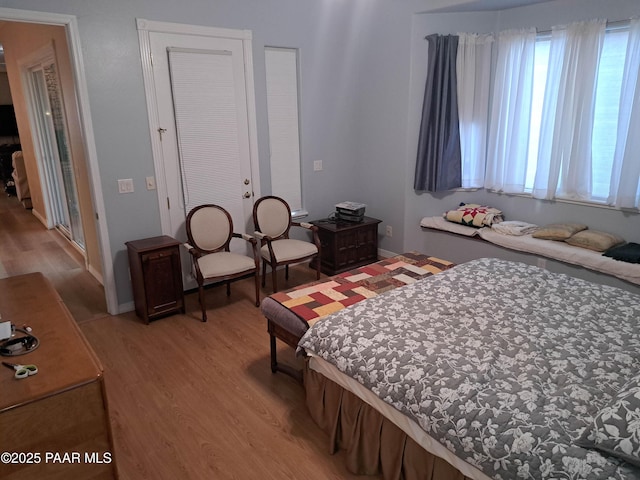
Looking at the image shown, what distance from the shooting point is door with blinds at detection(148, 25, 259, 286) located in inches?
144

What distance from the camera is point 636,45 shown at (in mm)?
3264

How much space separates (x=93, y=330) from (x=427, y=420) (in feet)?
9.45

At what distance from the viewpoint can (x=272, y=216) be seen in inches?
167

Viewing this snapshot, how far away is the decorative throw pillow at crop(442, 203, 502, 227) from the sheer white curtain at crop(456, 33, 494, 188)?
32 centimetres

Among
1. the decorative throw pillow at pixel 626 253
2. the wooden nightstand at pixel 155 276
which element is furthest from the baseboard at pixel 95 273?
the decorative throw pillow at pixel 626 253

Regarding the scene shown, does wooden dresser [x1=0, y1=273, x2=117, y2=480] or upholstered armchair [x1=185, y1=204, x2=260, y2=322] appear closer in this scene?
wooden dresser [x1=0, y1=273, x2=117, y2=480]

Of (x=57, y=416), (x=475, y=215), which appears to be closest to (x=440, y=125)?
(x=475, y=215)

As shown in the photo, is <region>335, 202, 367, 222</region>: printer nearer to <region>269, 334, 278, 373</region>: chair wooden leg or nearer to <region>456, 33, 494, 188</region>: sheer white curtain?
<region>456, 33, 494, 188</region>: sheer white curtain

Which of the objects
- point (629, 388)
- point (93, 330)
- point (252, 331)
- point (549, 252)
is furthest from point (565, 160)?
point (93, 330)

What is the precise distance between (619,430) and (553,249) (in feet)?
8.21

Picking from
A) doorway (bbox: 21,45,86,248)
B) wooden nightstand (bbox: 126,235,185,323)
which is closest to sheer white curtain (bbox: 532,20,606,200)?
wooden nightstand (bbox: 126,235,185,323)

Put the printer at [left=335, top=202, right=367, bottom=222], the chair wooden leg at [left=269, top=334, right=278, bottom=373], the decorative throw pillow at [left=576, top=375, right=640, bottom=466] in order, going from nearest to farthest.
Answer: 1. the decorative throw pillow at [left=576, top=375, right=640, bottom=466]
2. the chair wooden leg at [left=269, top=334, right=278, bottom=373]
3. the printer at [left=335, top=202, right=367, bottom=222]

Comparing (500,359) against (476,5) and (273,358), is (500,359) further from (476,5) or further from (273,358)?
(476,5)

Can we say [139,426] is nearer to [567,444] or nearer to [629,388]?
[567,444]
